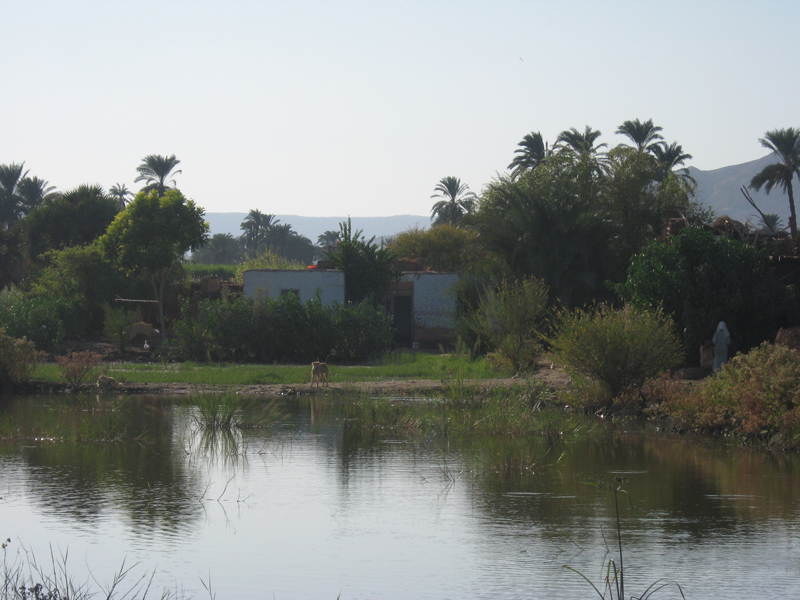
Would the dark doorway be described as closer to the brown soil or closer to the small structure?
the small structure

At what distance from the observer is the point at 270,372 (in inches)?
970

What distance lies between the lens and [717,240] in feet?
78.2

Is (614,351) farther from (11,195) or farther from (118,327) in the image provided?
(11,195)

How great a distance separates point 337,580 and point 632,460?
7.11m

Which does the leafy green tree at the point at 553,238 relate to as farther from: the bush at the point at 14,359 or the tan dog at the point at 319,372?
the bush at the point at 14,359

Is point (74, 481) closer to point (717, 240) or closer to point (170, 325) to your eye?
point (717, 240)

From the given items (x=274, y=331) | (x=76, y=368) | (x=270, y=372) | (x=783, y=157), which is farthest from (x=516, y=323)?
(x=783, y=157)

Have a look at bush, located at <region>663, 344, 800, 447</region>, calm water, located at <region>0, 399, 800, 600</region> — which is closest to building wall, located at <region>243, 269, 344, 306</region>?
bush, located at <region>663, 344, 800, 447</region>

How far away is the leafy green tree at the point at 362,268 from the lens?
3572cm

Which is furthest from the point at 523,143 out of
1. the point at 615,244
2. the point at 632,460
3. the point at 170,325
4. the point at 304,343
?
the point at 632,460

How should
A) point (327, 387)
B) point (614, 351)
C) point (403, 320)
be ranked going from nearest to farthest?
point (614, 351) → point (327, 387) → point (403, 320)

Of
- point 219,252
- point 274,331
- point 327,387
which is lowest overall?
point 327,387

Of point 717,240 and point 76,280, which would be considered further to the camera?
point 76,280

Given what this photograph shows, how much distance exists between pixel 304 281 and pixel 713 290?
17.3 meters
